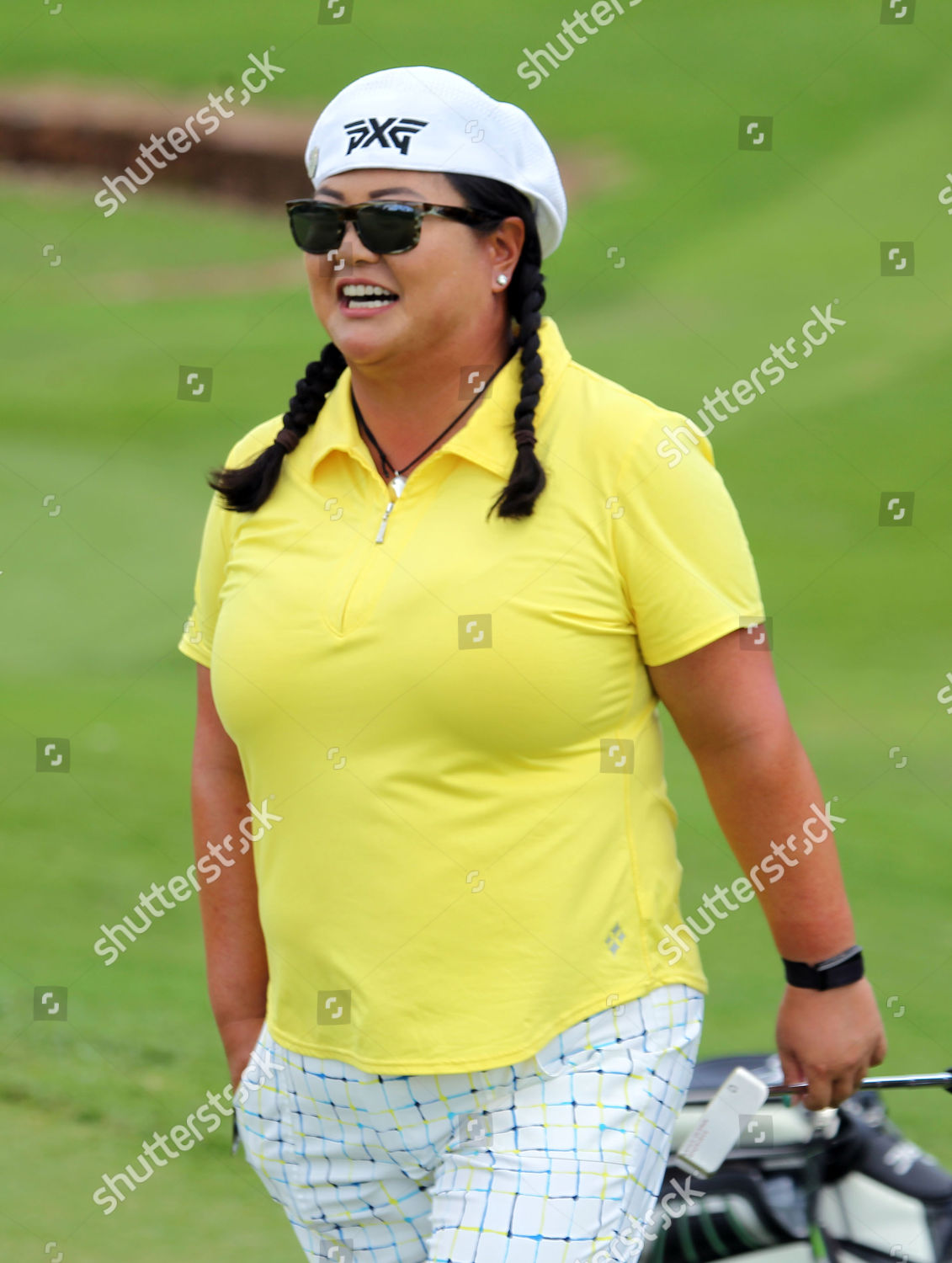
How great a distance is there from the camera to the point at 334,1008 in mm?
2152

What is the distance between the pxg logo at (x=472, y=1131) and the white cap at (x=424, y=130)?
115 cm

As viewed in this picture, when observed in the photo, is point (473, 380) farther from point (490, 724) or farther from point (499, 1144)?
point (499, 1144)

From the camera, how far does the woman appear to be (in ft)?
6.73

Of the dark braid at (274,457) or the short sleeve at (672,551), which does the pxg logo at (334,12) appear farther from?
the short sleeve at (672,551)

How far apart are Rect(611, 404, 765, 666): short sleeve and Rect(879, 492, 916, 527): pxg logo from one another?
7.52m

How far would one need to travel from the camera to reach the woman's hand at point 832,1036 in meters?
2.24

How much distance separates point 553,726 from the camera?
205 centimetres

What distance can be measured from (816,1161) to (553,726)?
1.04 m

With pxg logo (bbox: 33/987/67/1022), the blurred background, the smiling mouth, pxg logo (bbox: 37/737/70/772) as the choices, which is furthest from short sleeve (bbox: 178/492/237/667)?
pxg logo (bbox: 37/737/70/772)

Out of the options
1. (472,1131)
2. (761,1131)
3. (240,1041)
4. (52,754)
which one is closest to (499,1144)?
(472,1131)

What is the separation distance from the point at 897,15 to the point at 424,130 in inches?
584

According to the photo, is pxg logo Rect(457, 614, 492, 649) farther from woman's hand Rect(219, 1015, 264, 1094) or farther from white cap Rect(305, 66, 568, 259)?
woman's hand Rect(219, 1015, 264, 1094)

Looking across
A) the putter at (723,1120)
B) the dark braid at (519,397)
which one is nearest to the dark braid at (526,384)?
the dark braid at (519,397)

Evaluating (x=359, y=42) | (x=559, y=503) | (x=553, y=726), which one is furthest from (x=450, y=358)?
(x=359, y=42)
